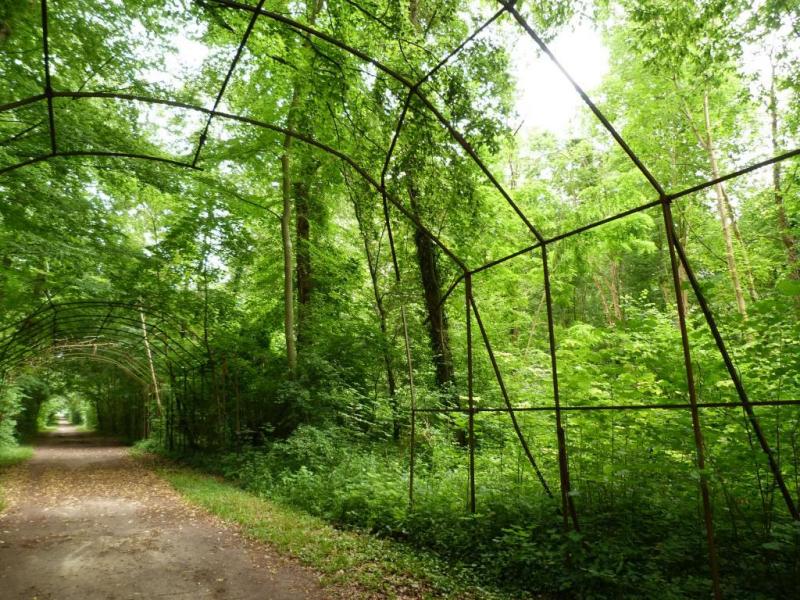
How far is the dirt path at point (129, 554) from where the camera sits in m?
4.51

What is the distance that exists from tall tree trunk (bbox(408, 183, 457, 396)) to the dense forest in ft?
0.23

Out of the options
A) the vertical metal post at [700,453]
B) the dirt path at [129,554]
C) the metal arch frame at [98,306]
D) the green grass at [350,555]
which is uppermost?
the metal arch frame at [98,306]

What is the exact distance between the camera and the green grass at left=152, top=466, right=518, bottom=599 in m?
4.29

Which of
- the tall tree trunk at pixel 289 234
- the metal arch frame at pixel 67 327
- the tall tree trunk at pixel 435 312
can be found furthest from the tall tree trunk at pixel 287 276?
the metal arch frame at pixel 67 327

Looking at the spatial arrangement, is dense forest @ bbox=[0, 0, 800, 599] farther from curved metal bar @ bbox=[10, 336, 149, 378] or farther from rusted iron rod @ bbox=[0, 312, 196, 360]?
curved metal bar @ bbox=[10, 336, 149, 378]

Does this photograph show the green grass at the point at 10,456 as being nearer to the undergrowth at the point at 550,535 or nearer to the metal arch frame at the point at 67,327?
the metal arch frame at the point at 67,327

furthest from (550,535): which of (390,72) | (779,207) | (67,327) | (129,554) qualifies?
(67,327)

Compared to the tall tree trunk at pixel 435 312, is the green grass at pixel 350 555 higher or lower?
lower

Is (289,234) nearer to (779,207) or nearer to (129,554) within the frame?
(129,554)

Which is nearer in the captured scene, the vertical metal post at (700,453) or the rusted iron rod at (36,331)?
the vertical metal post at (700,453)

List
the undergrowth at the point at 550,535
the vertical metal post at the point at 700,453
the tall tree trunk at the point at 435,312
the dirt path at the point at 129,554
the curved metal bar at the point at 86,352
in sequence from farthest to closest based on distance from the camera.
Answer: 1. the curved metal bar at the point at 86,352
2. the tall tree trunk at the point at 435,312
3. the dirt path at the point at 129,554
4. the undergrowth at the point at 550,535
5. the vertical metal post at the point at 700,453

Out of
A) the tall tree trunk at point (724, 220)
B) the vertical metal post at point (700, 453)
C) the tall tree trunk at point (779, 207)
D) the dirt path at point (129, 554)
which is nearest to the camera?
the vertical metal post at point (700, 453)

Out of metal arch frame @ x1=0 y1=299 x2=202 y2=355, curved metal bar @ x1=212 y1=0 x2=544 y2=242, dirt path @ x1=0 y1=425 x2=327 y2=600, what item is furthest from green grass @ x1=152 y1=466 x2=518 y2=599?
metal arch frame @ x1=0 y1=299 x2=202 y2=355

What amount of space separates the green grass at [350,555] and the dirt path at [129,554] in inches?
8.6
